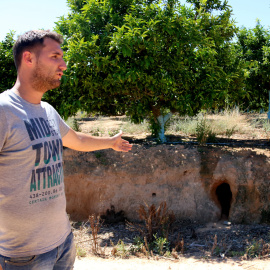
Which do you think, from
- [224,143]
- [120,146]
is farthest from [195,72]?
[120,146]

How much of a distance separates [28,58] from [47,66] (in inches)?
4.8

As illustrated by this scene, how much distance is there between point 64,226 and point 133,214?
4846 mm

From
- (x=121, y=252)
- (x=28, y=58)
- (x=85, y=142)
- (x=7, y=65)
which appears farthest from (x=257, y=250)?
(x=7, y=65)

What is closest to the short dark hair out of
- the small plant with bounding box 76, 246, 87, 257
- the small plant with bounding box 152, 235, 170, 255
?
the small plant with bounding box 76, 246, 87, 257

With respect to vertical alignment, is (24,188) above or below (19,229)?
above

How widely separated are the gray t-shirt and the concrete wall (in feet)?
15.9

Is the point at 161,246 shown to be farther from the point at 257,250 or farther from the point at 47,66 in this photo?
the point at 47,66

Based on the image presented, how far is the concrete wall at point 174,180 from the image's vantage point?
21.1ft

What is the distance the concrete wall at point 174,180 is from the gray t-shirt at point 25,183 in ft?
15.9

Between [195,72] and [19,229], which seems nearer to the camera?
[19,229]

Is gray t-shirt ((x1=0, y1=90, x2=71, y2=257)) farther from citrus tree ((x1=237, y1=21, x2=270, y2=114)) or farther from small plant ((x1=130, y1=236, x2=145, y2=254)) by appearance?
citrus tree ((x1=237, y1=21, x2=270, y2=114))

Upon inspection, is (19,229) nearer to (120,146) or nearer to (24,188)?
(24,188)

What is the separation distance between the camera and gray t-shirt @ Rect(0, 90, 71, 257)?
5.89 feet

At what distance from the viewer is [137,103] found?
7.28 m
